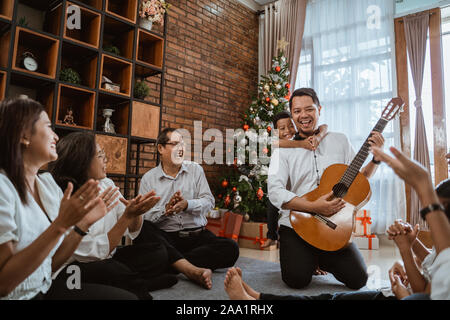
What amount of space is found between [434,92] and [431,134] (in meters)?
0.50

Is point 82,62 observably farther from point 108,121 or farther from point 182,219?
point 182,219

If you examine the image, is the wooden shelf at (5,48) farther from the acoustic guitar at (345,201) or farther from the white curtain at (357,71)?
the white curtain at (357,71)

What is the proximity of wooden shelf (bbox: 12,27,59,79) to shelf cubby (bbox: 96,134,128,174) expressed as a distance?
0.66 metres

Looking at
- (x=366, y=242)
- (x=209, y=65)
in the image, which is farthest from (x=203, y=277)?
(x=209, y=65)

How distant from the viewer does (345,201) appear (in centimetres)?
182

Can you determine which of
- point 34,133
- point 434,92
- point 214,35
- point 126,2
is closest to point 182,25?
point 214,35

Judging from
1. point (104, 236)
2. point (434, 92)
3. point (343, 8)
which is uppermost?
point (343, 8)

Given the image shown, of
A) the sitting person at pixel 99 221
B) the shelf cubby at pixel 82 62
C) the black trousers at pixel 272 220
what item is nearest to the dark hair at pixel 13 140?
the sitting person at pixel 99 221

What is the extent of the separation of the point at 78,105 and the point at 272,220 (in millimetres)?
2206

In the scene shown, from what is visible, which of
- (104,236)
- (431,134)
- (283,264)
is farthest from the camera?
(431,134)

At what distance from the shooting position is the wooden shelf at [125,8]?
10.7ft
